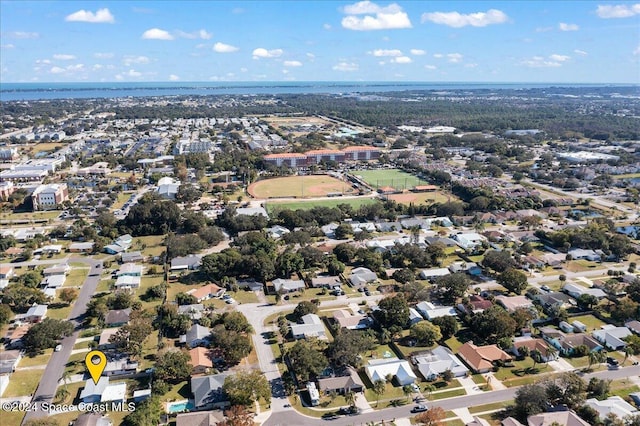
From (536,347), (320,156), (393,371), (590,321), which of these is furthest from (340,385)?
(320,156)

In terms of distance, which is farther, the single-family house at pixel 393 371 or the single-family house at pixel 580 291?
the single-family house at pixel 580 291

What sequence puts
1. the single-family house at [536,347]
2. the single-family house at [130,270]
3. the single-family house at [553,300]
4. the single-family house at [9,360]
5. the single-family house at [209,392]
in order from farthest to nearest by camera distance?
the single-family house at [130,270] < the single-family house at [553,300] < the single-family house at [536,347] < the single-family house at [9,360] < the single-family house at [209,392]

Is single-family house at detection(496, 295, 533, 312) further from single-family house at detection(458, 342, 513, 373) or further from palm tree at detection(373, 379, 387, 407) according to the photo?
palm tree at detection(373, 379, 387, 407)

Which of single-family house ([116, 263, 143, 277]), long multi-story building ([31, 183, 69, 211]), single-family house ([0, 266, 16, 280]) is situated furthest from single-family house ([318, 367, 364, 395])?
long multi-story building ([31, 183, 69, 211])

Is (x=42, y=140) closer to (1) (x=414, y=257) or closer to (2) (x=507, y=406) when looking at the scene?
(1) (x=414, y=257)

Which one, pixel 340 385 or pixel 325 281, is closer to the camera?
pixel 340 385

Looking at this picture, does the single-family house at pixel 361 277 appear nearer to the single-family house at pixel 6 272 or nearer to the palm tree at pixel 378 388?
the palm tree at pixel 378 388

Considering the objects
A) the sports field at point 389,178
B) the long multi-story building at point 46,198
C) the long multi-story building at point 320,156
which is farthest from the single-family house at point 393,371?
the long multi-story building at point 320,156

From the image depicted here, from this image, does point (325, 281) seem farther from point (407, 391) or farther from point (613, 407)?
point (613, 407)
